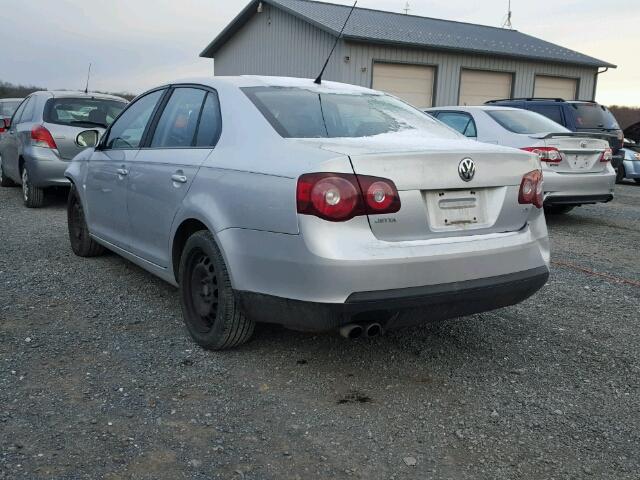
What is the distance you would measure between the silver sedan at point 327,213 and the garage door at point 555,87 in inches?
863

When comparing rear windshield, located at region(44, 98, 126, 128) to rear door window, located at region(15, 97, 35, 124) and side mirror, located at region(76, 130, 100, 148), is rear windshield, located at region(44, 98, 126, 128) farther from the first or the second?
side mirror, located at region(76, 130, 100, 148)

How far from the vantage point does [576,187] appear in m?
7.90

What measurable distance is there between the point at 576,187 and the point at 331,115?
5.19 metres

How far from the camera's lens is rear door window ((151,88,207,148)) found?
13.1ft

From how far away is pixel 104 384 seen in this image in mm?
3250

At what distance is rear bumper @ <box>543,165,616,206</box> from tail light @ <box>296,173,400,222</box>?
5.46 metres

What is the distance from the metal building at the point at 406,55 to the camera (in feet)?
65.2

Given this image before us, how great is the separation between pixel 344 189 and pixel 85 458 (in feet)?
5.03

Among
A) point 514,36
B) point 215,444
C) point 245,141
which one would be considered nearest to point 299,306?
point 215,444

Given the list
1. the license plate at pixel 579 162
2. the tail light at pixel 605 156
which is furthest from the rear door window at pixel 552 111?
the license plate at pixel 579 162

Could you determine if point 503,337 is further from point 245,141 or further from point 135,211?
point 135,211

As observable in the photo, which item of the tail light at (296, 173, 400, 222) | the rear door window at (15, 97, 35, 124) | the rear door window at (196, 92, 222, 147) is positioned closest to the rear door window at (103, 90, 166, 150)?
the rear door window at (196, 92, 222, 147)

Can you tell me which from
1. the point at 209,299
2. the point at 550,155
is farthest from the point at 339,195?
the point at 550,155

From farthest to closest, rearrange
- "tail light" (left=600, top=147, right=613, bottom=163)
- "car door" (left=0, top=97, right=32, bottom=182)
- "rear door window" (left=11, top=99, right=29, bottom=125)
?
"rear door window" (left=11, top=99, right=29, bottom=125) < "car door" (left=0, top=97, right=32, bottom=182) < "tail light" (left=600, top=147, right=613, bottom=163)
